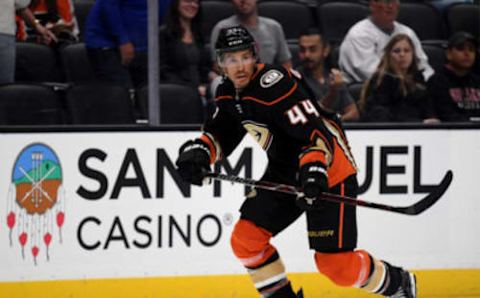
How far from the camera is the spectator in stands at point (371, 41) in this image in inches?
209

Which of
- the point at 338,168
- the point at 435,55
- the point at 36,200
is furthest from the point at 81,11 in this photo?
the point at 435,55

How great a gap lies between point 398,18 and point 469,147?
0.76 meters

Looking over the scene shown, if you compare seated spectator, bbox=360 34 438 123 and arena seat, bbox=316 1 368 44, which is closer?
seated spectator, bbox=360 34 438 123

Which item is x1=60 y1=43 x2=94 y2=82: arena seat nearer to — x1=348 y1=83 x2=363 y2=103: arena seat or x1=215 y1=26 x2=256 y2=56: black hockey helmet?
x1=215 y1=26 x2=256 y2=56: black hockey helmet

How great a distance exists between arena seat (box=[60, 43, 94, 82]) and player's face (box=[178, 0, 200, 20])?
57cm

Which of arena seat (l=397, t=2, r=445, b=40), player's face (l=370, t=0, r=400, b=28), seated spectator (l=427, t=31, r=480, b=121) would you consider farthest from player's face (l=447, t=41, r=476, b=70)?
player's face (l=370, t=0, r=400, b=28)

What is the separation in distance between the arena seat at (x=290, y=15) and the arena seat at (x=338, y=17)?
0.08 m

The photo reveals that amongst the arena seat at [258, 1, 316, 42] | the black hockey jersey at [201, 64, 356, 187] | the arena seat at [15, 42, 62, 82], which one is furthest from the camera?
the arena seat at [258, 1, 316, 42]

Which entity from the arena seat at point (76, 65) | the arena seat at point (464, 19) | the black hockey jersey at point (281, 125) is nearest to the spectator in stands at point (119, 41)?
the arena seat at point (76, 65)

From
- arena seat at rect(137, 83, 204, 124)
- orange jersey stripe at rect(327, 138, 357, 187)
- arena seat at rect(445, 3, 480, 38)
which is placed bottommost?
orange jersey stripe at rect(327, 138, 357, 187)

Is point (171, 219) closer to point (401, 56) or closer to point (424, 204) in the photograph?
point (424, 204)

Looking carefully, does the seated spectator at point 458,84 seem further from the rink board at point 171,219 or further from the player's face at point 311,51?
the player's face at point 311,51

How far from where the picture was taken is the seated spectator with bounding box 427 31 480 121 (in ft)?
17.6

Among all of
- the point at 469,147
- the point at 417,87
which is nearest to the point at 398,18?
the point at 417,87
